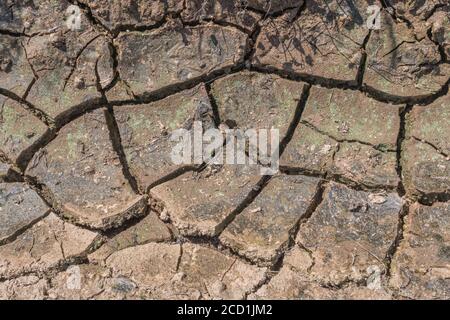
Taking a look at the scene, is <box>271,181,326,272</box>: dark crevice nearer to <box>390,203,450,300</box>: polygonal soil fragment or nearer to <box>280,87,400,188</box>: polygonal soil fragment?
<box>280,87,400,188</box>: polygonal soil fragment

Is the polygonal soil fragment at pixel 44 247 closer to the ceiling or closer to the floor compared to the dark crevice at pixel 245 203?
closer to the floor

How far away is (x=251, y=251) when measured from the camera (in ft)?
10.1

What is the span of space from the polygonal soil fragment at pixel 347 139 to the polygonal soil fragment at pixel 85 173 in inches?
35.4

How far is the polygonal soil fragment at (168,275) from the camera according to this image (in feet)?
9.88

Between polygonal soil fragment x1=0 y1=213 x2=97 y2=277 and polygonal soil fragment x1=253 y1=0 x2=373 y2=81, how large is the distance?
1346mm

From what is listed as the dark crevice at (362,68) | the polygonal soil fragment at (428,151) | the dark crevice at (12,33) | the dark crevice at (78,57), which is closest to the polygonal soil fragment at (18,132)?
the dark crevice at (78,57)

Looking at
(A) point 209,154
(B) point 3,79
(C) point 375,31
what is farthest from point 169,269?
(C) point 375,31

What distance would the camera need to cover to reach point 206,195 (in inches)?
127

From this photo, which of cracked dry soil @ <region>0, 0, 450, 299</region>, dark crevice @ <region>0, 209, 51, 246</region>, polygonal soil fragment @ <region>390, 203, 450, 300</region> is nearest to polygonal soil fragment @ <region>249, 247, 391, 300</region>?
cracked dry soil @ <region>0, 0, 450, 299</region>

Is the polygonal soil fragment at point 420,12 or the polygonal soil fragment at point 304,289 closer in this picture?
the polygonal soil fragment at point 304,289

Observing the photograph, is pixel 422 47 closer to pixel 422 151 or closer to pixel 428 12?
pixel 428 12

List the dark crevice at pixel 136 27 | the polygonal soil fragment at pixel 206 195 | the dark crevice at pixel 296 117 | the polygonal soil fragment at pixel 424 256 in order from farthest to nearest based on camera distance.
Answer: the dark crevice at pixel 136 27, the dark crevice at pixel 296 117, the polygonal soil fragment at pixel 206 195, the polygonal soil fragment at pixel 424 256

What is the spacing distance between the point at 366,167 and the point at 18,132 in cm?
190

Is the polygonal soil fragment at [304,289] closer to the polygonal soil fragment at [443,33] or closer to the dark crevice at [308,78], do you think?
the dark crevice at [308,78]
